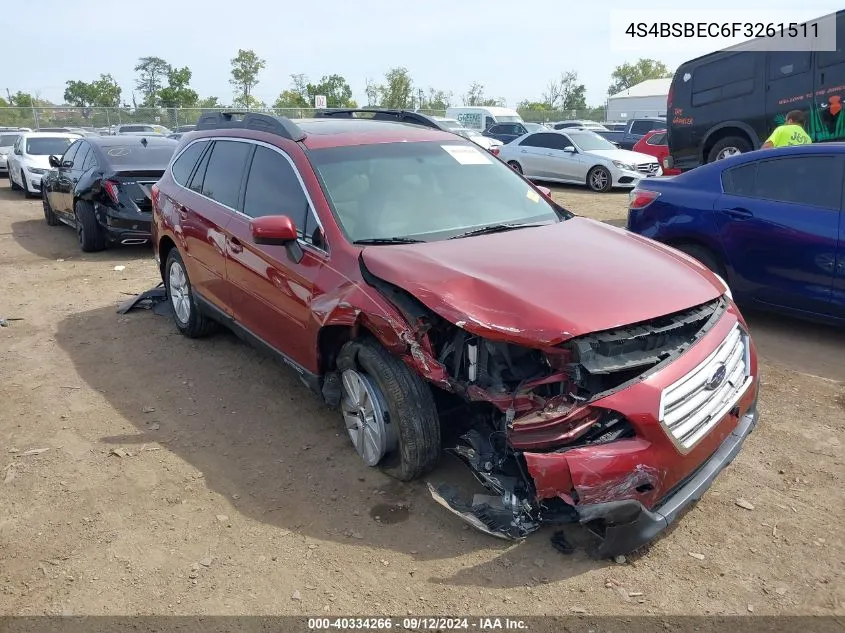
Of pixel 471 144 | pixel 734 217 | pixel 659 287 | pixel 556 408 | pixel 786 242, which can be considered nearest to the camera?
pixel 556 408

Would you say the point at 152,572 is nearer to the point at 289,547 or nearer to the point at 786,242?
the point at 289,547

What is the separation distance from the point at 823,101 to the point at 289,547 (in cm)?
1141

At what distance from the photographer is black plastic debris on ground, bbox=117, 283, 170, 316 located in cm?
696

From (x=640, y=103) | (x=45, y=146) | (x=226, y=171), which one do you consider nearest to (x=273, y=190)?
(x=226, y=171)

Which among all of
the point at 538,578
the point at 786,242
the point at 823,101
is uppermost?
the point at 823,101

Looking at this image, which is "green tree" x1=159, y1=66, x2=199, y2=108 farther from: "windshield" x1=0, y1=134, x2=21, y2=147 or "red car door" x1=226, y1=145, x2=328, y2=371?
"red car door" x1=226, y1=145, x2=328, y2=371

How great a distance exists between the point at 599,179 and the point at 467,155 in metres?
11.8

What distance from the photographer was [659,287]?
3.26 m

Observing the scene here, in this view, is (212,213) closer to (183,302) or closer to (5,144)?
(183,302)

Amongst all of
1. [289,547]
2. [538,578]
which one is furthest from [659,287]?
[289,547]

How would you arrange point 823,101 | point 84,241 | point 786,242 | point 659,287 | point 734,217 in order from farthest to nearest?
point 823,101 < point 84,241 < point 734,217 < point 786,242 < point 659,287

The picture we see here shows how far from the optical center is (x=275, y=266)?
164 inches

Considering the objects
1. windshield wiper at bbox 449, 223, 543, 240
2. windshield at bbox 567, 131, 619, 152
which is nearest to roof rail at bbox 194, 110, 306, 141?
windshield wiper at bbox 449, 223, 543, 240

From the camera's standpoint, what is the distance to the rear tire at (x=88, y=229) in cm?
967
